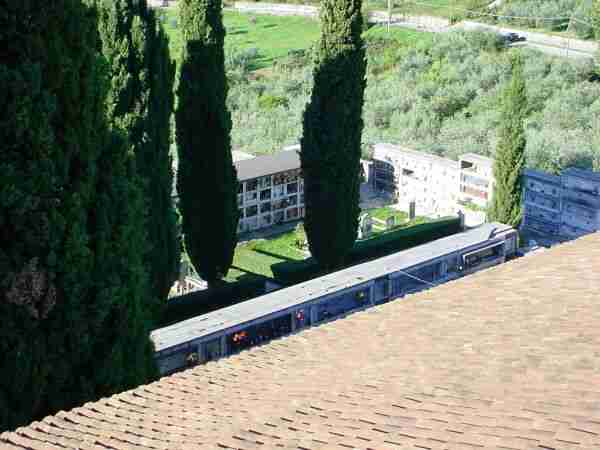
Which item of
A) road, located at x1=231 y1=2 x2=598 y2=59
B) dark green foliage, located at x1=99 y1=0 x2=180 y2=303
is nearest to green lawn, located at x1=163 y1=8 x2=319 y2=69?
road, located at x1=231 y1=2 x2=598 y2=59

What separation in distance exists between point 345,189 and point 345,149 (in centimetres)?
120

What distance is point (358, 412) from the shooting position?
7047mm

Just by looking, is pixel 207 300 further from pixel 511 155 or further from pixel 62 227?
pixel 62 227

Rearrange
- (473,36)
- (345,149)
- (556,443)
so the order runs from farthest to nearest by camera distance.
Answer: (473,36)
(345,149)
(556,443)

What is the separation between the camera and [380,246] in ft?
97.7

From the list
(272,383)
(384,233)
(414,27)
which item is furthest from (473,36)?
(272,383)

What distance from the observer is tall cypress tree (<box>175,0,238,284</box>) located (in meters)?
24.7

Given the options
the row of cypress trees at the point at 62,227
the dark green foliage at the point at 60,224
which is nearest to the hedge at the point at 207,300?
the row of cypress trees at the point at 62,227

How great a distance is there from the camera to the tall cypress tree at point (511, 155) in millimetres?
29141

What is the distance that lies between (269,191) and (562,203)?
10727 mm

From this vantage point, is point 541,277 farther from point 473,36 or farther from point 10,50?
point 473,36

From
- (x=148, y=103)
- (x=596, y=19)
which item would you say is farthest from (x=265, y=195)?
(x=596, y=19)

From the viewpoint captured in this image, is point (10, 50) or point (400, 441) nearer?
point (400, 441)

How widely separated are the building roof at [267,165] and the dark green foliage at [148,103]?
33.4 ft
